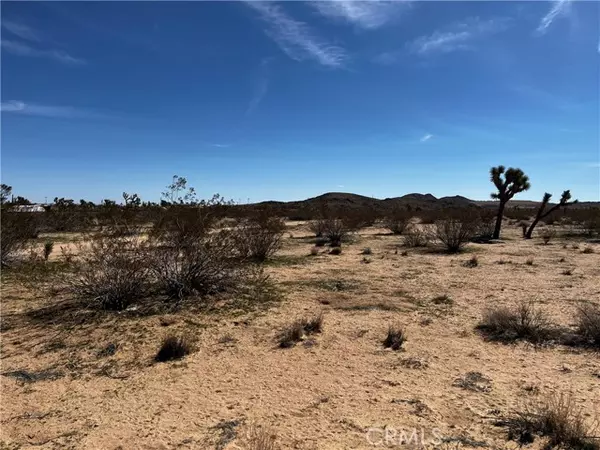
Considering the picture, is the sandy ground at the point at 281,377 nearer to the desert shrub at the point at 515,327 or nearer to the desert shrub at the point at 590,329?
the desert shrub at the point at 515,327

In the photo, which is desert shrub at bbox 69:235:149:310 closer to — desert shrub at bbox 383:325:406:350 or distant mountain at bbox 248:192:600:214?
desert shrub at bbox 383:325:406:350

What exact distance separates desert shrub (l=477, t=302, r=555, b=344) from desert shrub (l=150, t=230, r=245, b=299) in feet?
15.3

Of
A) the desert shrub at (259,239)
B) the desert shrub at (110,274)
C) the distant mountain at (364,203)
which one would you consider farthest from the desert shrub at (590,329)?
the distant mountain at (364,203)

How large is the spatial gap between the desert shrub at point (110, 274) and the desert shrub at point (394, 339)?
418cm

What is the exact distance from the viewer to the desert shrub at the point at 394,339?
5717 mm

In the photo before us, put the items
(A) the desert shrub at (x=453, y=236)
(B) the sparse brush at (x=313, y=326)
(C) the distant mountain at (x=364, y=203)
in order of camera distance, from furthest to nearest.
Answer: (C) the distant mountain at (x=364, y=203) → (A) the desert shrub at (x=453, y=236) → (B) the sparse brush at (x=313, y=326)

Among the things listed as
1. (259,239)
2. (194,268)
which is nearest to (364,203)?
(259,239)

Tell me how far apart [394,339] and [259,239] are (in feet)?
25.5

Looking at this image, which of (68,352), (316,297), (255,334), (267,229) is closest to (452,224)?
(267,229)

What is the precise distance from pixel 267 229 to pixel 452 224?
7.82 meters

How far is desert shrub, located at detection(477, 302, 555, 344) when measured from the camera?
6031mm

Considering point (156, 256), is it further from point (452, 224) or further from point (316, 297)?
point (452, 224)

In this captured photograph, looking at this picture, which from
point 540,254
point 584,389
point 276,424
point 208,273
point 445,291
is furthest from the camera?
point 540,254

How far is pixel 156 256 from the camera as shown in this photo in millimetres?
7812
